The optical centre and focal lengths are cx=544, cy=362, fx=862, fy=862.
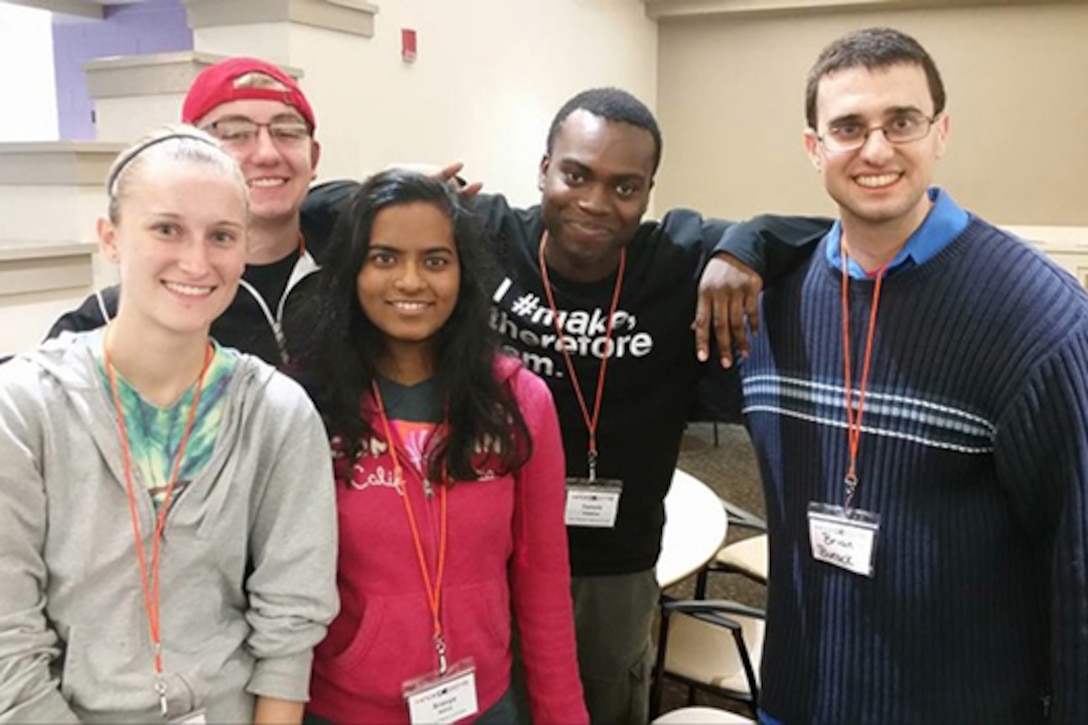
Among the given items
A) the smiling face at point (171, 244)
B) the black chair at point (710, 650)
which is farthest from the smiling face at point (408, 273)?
the black chair at point (710, 650)

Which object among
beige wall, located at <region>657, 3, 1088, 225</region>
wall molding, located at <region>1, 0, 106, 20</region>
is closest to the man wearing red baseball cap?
wall molding, located at <region>1, 0, 106, 20</region>

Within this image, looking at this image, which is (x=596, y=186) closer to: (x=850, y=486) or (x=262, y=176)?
(x=262, y=176)

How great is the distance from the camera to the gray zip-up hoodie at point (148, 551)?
3.37ft

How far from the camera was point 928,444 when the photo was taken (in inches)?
51.5

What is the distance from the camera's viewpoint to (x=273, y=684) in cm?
116

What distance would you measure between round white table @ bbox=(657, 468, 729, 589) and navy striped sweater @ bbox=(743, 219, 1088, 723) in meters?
0.58

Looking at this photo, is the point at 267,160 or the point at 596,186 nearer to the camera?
the point at 267,160

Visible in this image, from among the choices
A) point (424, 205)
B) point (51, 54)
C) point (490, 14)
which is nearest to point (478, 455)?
point (424, 205)

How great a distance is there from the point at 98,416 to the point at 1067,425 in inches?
50.9

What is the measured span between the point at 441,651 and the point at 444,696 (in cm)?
6

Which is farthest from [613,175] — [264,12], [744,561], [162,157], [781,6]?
[781,6]

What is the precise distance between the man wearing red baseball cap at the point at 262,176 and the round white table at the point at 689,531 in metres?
0.95

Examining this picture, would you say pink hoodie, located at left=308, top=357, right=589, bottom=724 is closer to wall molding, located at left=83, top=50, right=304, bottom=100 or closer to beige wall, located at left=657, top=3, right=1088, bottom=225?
wall molding, located at left=83, top=50, right=304, bottom=100

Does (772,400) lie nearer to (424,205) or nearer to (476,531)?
(476,531)
